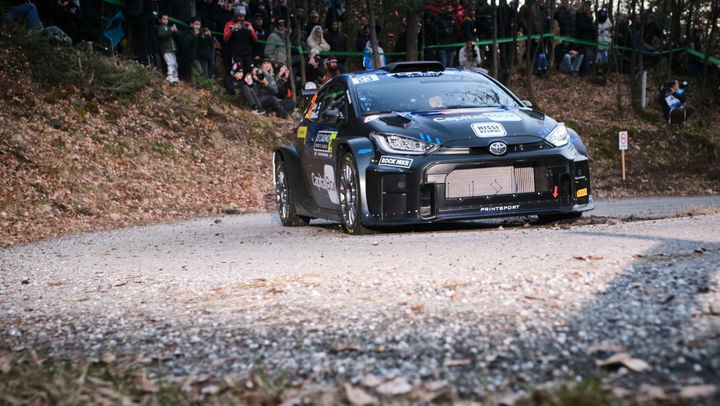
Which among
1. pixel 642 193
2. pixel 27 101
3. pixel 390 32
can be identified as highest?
pixel 390 32

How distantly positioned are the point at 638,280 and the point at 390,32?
27.4 m

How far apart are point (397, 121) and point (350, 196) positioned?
0.90 metres

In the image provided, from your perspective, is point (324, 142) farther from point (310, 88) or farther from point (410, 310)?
point (410, 310)

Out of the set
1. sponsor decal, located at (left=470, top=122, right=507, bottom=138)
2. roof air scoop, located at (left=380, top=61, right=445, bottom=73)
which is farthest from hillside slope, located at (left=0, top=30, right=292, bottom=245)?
sponsor decal, located at (left=470, top=122, right=507, bottom=138)

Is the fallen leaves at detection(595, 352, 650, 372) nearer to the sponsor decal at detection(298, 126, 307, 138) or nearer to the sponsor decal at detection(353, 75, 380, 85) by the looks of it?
the sponsor decal at detection(353, 75, 380, 85)

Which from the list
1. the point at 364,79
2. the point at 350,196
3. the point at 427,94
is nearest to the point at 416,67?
the point at 364,79

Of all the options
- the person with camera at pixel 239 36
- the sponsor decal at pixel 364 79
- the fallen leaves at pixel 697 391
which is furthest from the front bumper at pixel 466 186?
the person with camera at pixel 239 36

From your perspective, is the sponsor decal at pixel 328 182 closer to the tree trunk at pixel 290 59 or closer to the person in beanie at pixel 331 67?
the person in beanie at pixel 331 67

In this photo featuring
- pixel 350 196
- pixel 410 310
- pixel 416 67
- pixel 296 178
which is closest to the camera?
pixel 410 310

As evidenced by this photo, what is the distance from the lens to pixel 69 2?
20.1 metres

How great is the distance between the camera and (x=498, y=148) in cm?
914

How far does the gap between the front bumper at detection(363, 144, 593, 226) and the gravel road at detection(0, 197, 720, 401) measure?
465mm

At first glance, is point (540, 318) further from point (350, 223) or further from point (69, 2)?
point (69, 2)

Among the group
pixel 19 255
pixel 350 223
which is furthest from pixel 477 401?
pixel 19 255
